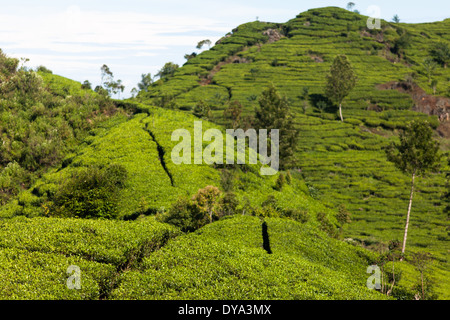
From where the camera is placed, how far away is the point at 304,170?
293ft

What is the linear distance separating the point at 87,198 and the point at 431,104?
128939 millimetres

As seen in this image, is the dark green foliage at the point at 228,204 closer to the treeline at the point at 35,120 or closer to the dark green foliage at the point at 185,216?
the dark green foliage at the point at 185,216

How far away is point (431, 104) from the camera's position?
12456 centimetres

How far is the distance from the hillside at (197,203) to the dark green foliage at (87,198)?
165mm

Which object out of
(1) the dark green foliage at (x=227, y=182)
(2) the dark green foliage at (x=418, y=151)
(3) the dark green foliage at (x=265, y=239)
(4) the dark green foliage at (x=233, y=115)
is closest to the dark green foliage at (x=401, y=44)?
(4) the dark green foliage at (x=233, y=115)

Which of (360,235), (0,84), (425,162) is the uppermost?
(0,84)

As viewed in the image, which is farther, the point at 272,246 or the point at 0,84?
the point at 0,84

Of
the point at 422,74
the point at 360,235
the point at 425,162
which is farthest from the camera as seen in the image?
the point at 422,74

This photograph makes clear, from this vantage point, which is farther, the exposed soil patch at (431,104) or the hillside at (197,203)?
the exposed soil patch at (431,104)

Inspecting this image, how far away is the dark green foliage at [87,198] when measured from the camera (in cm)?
3909

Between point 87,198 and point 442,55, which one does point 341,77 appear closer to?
point 442,55
